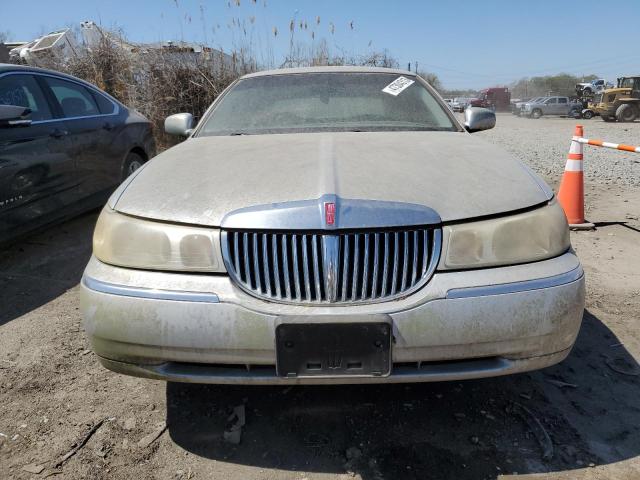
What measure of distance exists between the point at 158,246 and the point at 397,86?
2.05m

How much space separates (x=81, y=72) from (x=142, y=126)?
19.5 feet

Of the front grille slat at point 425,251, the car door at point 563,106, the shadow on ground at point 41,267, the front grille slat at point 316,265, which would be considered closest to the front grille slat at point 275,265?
the front grille slat at point 316,265

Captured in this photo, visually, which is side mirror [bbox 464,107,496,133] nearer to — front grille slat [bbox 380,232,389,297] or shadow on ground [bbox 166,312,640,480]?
shadow on ground [bbox 166,312,640,480]

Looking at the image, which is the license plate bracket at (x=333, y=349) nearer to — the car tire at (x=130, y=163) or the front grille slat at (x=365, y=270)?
the front grille slat at (x=365, y=270)

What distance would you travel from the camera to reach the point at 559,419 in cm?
202

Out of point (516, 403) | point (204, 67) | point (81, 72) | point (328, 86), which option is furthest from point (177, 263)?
point (81, 72)

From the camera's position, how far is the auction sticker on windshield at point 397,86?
309cm

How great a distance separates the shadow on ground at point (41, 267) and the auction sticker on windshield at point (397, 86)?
2.60m

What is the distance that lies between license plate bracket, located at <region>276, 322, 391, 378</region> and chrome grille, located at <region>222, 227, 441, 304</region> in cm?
10

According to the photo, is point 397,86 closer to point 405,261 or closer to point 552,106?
point 405,261

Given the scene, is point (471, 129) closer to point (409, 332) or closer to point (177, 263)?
point (409, 332)

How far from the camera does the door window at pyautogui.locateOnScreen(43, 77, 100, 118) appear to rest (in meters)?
4.27

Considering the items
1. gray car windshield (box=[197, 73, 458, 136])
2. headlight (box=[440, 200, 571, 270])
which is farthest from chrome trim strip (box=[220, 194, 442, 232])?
gray car windshield (box=[197, 73, 458, 136])

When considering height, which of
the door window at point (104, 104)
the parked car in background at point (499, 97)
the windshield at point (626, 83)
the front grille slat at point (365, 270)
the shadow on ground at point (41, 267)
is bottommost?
the parked car in background at point (499, 97)
